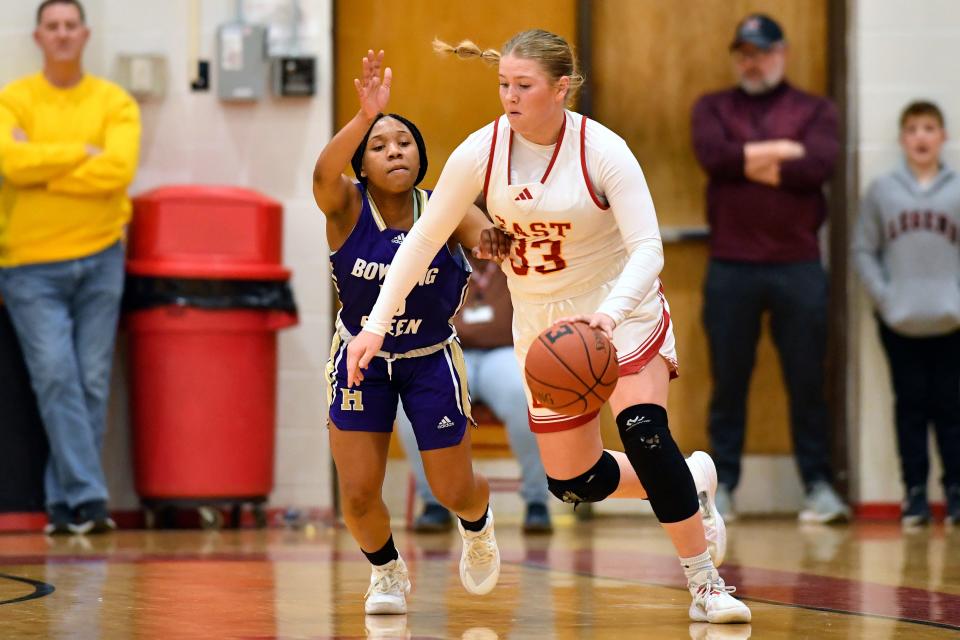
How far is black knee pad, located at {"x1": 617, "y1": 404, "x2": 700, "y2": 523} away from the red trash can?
380cm

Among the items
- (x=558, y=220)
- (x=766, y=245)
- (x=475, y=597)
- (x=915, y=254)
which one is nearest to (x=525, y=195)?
(x=558, y=220)

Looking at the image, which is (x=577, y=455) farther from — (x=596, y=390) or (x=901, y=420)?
(x=901, y=420)

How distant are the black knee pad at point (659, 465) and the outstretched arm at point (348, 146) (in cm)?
109

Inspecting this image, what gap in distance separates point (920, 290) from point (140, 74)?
4147 mm

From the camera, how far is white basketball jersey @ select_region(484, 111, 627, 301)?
4090mm

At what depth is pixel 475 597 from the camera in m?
4.68

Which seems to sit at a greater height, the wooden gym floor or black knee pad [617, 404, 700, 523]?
black knee pad [617, 404, 700, 523]

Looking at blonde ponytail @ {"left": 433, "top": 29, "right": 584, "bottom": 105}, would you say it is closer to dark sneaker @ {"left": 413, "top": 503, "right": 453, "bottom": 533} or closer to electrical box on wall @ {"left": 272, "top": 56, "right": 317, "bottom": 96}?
dark sneaker @ {"left": 413, "top": 503, "right": 453, "bottom": 533}

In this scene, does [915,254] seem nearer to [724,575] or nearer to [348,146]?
[724,575]

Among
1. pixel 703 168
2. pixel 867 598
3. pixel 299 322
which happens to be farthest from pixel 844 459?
pixel 867 598

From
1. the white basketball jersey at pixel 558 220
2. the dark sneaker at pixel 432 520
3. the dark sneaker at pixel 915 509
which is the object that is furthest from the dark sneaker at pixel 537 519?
the white basketball jersey at pixel 558 220

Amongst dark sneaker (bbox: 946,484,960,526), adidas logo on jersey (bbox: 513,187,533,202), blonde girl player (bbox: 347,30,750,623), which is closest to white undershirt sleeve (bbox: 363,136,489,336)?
blonde girl player (bbox: 347,30,750,623)

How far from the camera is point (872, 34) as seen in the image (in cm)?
820

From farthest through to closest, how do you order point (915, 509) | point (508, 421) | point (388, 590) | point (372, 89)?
point (915, 509), point (508, 421), point (388, 590), point (372, 89)
